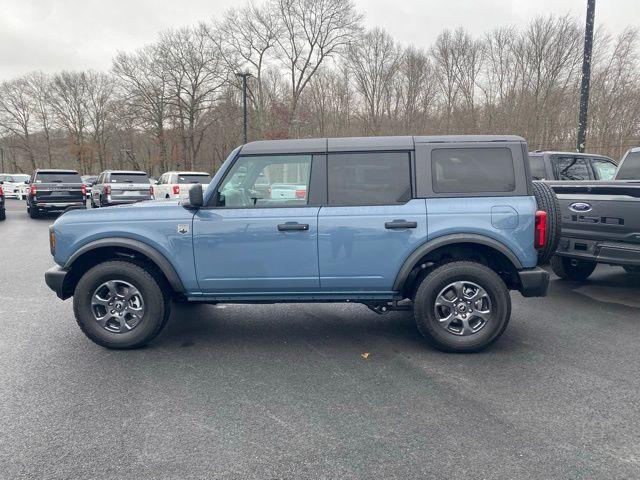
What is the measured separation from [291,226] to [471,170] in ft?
5.85

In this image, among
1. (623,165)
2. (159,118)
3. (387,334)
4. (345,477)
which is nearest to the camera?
(345,477)

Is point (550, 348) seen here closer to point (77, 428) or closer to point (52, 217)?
point (77, 428)

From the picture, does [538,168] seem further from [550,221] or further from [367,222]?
[367,222]

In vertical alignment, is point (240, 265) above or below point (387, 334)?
above

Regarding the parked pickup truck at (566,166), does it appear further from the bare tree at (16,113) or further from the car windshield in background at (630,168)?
the bare tree at (16,113)

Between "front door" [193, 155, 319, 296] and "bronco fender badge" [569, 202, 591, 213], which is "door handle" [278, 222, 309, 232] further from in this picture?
"bronco fender badge" [569, 202, 591, 213]

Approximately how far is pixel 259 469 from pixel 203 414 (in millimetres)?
779

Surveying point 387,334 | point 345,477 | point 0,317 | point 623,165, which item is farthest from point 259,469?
point 623,165

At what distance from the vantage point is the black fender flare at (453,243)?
4137mm

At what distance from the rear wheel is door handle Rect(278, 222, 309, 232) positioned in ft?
15.6

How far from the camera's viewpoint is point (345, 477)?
2518 millimetres

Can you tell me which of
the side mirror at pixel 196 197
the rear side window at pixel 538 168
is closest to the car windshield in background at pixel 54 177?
the side mirror at pixel 196 197

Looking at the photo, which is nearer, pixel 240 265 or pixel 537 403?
pixel 537 403

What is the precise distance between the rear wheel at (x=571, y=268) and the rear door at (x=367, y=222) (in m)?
4.06
